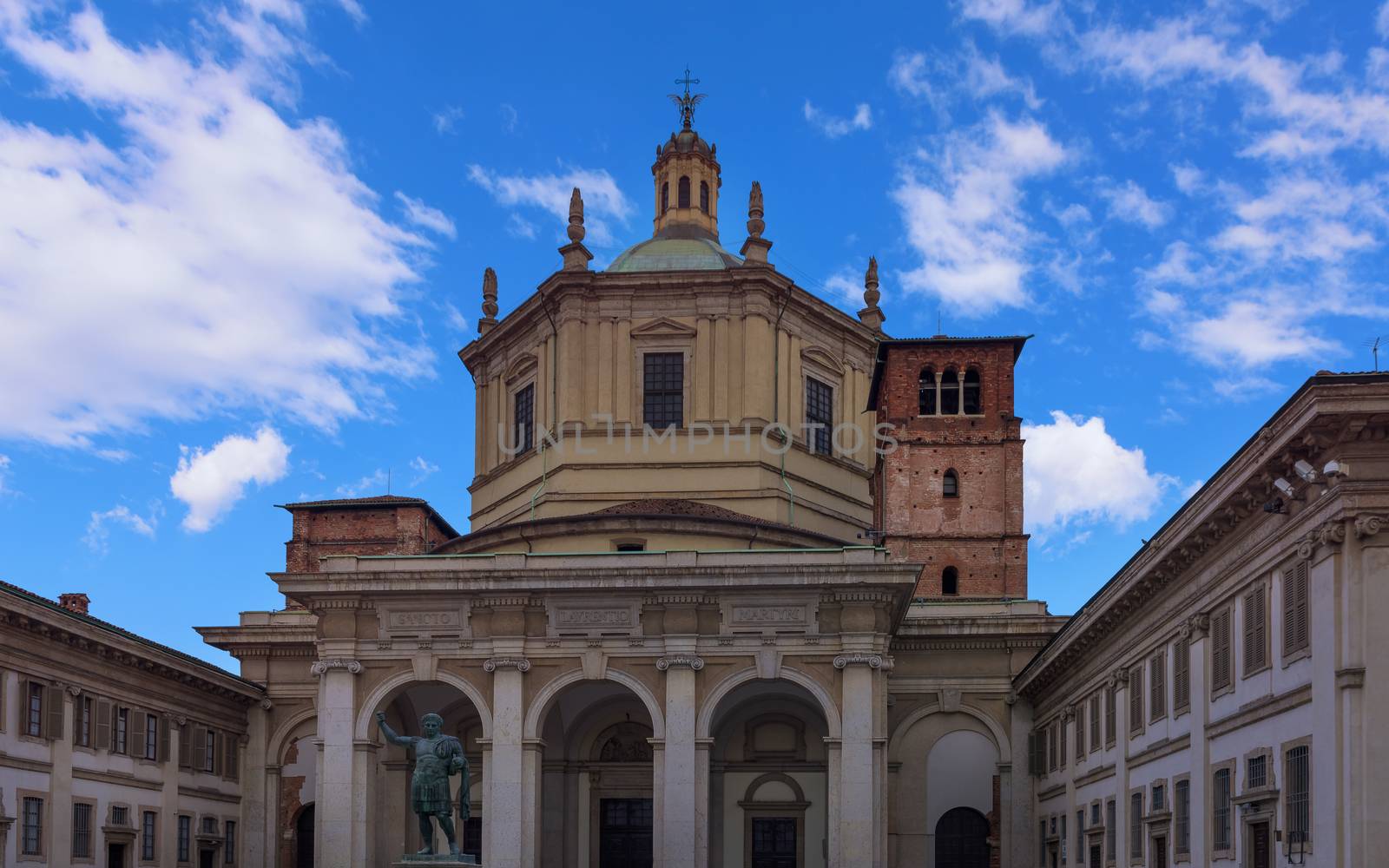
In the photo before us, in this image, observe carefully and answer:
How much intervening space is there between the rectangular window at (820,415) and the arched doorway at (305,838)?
61.8 feet

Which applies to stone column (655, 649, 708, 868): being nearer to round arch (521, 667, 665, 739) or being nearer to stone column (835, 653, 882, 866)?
round arch (521, 667, 665, 739)

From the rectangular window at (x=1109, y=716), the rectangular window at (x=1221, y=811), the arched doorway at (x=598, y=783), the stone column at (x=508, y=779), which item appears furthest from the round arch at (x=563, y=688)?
the rectangular window at (x=1221, y=811)

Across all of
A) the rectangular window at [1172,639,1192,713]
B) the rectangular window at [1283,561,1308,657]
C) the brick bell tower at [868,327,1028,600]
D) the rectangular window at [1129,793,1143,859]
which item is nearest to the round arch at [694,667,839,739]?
the rectangular window at [1129,793,1143,859]

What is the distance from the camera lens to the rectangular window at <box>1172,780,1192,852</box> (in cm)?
2628

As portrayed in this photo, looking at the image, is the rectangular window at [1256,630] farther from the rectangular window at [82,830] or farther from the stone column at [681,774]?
the rectangular window at [82,830]

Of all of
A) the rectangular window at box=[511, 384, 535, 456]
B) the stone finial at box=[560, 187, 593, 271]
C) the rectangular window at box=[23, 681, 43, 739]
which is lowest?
the rectangular window at box=[23, 681, 43, 739]

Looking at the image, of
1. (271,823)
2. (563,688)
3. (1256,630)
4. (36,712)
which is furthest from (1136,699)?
(271,823)

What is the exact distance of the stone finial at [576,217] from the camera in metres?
49.0

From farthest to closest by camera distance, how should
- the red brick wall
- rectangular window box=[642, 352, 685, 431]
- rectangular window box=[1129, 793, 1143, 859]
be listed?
the red brick wall → rectangular window box=[642, 352, 685, 431] → rectangular window box=[1129, 793, 1143, 859]

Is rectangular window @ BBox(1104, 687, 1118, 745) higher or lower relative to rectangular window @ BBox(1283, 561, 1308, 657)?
lower

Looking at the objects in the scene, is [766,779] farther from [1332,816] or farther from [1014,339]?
[1332,816]

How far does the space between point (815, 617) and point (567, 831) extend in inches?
417

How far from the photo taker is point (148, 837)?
40.8 metres

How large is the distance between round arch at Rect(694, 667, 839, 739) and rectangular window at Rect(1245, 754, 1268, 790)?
49.3ft
